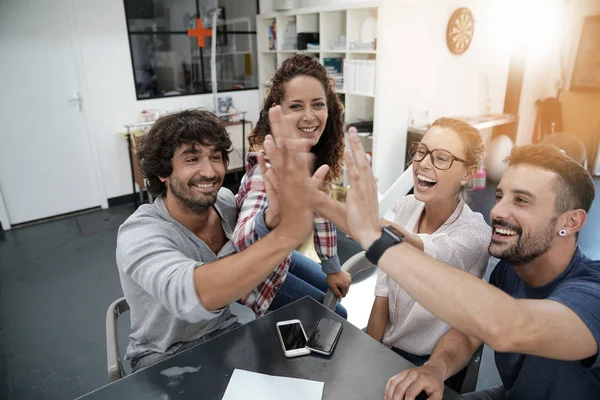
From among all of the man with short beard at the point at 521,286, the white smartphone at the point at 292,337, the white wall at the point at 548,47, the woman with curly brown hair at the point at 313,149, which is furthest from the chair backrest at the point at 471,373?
the white wall at the point at 548,47

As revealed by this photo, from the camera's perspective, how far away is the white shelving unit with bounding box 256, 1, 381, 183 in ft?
13.5

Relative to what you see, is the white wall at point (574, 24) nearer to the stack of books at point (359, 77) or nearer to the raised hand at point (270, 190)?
the stack of books at point (359, 77)

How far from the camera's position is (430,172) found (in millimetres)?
1499

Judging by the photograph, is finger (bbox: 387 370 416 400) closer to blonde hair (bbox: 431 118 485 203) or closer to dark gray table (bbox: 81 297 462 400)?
dark gray table (bbox: 81 297 462 400)

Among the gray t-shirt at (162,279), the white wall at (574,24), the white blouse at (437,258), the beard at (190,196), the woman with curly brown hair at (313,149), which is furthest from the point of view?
the white wall at (574,24)

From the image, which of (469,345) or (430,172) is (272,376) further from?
(430,172)

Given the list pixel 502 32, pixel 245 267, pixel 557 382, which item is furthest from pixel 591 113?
pixel 245 267

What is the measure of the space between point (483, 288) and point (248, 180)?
0.96m

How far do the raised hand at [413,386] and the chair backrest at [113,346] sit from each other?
0.82 meters

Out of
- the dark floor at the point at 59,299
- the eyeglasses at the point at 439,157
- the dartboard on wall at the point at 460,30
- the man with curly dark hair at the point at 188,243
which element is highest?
the dartboard on wall at the point at 460,30

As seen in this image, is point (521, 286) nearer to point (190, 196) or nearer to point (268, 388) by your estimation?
point (268, 388)

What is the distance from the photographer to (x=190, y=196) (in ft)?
4.80

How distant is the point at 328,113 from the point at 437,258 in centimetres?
99

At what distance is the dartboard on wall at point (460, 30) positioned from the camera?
4.52 m
